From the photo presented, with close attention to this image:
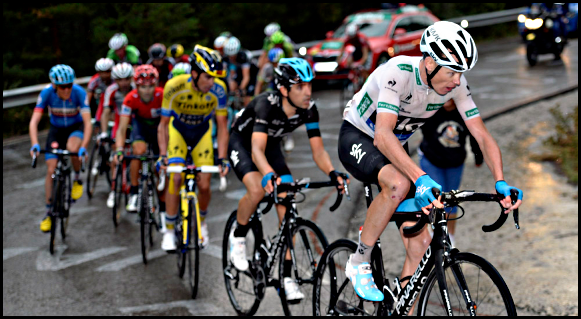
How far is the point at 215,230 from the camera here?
345 inches

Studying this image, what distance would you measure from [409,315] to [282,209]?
191 centimetres

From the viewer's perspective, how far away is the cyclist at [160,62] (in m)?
11.4

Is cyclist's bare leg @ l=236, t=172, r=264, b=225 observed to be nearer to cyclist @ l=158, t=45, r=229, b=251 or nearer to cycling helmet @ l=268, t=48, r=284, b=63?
cyclist @ l=158, t=45, r=229, b=251

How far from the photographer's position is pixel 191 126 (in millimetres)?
7527

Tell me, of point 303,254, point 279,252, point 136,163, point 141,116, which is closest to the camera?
point 303,254

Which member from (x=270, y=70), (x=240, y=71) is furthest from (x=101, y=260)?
(x=240, y=71)

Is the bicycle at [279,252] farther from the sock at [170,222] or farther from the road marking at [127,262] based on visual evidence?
the road marking at [127,262]

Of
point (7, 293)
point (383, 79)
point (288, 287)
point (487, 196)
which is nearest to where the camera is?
point (487, 196)

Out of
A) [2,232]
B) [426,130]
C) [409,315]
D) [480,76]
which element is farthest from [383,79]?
[480,76]

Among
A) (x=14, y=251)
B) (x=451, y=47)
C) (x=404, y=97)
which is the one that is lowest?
(x=14, y=251)

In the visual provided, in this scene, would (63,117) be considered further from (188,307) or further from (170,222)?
(188,307)

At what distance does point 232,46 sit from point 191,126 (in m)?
5.86

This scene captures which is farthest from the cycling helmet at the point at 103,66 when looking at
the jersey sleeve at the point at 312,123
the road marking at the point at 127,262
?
the jersey sleeve at the point at 312,123

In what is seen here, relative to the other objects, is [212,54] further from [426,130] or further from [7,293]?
[7,293]
